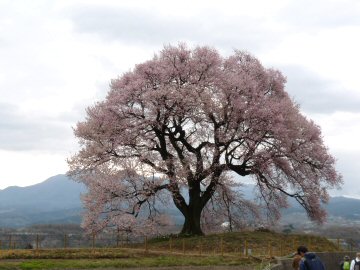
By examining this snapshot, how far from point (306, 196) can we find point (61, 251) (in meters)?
22.0

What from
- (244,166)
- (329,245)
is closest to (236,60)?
(244,166)

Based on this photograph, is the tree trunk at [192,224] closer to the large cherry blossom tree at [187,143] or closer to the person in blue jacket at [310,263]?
the large cherry blossom tree at [187,143]

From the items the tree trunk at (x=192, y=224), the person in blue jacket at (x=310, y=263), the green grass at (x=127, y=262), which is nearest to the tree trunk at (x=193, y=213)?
the tree trunk at (x=192, y=224)

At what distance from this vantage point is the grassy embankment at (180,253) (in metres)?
36.6

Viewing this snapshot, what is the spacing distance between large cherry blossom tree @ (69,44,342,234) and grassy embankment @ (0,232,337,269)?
4.03 metres

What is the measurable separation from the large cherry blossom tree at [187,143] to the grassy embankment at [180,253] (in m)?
4.03

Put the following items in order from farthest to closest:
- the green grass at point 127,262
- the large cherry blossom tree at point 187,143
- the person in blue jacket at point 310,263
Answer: the large cherry blossom tree at point 187,143, the green grass at point 127,262, the person in blue jacket at point 310,263

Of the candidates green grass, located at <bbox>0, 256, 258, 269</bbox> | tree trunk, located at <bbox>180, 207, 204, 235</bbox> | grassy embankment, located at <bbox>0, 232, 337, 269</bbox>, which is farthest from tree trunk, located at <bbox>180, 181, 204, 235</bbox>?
green grass, located at <bbox>0, 256, 258, 269</bbox>

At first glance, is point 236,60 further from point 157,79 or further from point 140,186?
point 140,186

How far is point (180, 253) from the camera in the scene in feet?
136

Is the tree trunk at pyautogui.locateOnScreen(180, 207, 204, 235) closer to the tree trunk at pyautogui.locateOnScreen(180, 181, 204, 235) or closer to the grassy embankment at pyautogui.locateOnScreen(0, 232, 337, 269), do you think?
the tree trunk at pyautogui.locateOnScreen(180, 181, 204, 235)

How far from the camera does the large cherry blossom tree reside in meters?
48.3

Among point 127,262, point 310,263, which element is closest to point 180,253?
point 127,262

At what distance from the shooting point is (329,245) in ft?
157
